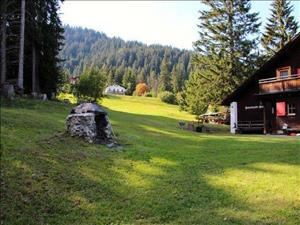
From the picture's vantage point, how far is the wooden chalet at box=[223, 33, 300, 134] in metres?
29.9

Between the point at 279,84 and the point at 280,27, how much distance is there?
73.2 ft

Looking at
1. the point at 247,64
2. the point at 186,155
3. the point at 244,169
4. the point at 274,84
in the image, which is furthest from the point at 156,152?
the point at 247,64

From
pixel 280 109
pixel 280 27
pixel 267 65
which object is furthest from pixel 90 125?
pixel 280 27

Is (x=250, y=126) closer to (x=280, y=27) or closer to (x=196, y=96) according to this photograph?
(x=196, y=96)

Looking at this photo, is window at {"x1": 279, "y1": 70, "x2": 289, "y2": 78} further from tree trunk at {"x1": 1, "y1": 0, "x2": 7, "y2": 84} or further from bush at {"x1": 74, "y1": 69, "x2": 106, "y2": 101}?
tree trunk at {"x1": 1, "y1": 0, "x2": 7, "y2": 84}

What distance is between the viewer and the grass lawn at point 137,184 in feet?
27.6

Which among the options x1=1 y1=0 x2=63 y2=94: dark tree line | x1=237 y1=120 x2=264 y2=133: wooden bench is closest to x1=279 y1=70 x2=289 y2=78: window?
x1=237 y1=120 x2=264 y2=133: wooden bench

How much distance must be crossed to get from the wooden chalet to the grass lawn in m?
15.2

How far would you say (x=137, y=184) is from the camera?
10.6 m

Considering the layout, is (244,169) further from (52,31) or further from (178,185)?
Result: (52,31)

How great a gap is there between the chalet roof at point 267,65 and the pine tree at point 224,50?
297 inches

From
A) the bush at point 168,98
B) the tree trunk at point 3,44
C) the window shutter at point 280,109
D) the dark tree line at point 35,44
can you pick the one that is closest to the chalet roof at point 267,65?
the window shutter at point 280,109

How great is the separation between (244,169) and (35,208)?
6.84 m

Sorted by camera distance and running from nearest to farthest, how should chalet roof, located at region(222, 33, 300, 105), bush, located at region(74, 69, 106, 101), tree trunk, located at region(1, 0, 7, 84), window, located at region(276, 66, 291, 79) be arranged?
tree trunk, located at region(1, 0, 7, 84)
chalet roof, located at region(222, 33, 300, 105)
window, located at region(276, 66, 291, 79)
bush, located at region(74, 69, 106, 101)
